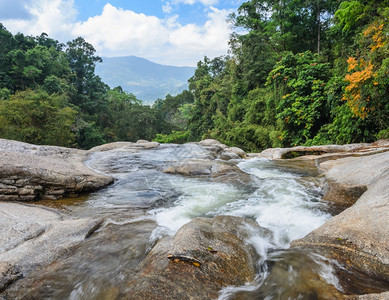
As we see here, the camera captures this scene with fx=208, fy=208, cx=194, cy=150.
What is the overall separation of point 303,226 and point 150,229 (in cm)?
304

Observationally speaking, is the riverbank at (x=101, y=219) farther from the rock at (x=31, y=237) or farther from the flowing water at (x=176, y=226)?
the flowing water at (x=176, y=226)

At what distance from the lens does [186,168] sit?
8719mm

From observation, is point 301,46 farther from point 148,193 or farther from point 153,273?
point 153,273

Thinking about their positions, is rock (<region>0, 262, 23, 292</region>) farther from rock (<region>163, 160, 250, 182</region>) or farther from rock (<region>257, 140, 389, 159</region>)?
rock (<region>257, 140, 389, 159</region>)

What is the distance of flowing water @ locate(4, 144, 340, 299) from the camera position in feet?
7.82

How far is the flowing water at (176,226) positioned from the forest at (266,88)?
5522 millimetres

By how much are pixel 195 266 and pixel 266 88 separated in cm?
1976

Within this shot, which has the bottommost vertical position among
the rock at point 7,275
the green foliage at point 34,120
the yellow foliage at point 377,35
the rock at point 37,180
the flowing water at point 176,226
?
the flowing water at point 176,226

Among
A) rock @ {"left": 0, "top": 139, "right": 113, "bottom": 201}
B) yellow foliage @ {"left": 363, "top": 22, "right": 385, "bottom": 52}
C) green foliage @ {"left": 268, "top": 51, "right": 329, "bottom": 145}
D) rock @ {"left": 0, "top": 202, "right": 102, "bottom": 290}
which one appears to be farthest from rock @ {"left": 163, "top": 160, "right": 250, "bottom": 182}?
green foliage @ {"left": 268, "top": 51, "right": 329, "bottom": 145}

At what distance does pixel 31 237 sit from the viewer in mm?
3256

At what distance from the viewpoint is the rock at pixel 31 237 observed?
265cm

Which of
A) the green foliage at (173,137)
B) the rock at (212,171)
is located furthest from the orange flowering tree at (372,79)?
the green foliage at (173,137)

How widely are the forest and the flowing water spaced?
217 inches

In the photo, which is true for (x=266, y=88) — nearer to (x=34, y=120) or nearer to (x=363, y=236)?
(x=363, y=236)
